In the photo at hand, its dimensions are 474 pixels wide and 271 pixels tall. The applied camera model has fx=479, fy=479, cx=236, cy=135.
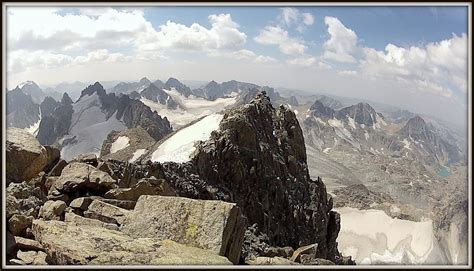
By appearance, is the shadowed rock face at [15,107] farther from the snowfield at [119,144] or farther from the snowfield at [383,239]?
the snowfield at [383,239]

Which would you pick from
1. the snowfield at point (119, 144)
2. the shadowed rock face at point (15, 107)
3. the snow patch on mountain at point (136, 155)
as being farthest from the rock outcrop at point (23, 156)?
the snowfield at point (119, 144)

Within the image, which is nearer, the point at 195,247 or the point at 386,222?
the point at 195,247

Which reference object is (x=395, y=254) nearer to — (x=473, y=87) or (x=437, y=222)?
(x=437, y=222)

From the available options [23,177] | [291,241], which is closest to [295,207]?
[291,241]

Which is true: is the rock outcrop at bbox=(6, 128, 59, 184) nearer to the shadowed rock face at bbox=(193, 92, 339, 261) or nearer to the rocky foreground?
the rocky foreground

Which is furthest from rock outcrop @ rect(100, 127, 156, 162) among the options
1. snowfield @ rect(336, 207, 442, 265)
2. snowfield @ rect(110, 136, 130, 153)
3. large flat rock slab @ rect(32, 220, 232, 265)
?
large flat rock slab @ rect(32, 220, 232, 265)

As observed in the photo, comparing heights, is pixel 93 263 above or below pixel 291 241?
above

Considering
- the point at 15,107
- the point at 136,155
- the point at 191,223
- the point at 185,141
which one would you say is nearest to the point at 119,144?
the point at 15,107
